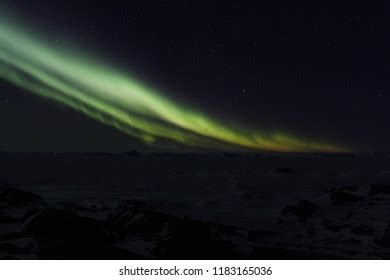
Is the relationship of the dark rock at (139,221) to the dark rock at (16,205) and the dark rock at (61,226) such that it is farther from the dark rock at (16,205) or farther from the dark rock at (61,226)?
the dark rock at (16,205)

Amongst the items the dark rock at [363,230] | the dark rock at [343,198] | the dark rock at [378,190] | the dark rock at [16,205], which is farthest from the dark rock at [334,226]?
the dark rock at [16,205]

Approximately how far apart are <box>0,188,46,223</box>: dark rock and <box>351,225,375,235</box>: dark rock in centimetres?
1526

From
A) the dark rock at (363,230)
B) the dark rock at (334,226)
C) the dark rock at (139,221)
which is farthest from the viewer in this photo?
the dark rock at (334,226)

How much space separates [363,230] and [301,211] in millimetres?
4756

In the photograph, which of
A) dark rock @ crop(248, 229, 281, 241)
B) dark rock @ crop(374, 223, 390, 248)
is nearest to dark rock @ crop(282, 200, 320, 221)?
dark rock @ crop(248, 229, 281, 241)

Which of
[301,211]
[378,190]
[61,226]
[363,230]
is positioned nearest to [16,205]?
[61,226]

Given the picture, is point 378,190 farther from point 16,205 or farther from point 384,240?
point 16,205

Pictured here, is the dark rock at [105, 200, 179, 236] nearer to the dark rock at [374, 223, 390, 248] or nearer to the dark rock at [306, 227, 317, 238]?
the dark rock at [306, 227, 317, 238]

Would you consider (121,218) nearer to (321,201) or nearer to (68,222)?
(68,222)

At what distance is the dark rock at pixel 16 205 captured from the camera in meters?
22.0

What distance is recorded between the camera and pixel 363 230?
20500mm

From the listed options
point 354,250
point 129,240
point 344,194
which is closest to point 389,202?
point 344,194

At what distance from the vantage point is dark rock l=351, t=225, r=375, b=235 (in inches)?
787

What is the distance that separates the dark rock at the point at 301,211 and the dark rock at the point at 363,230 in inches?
127
